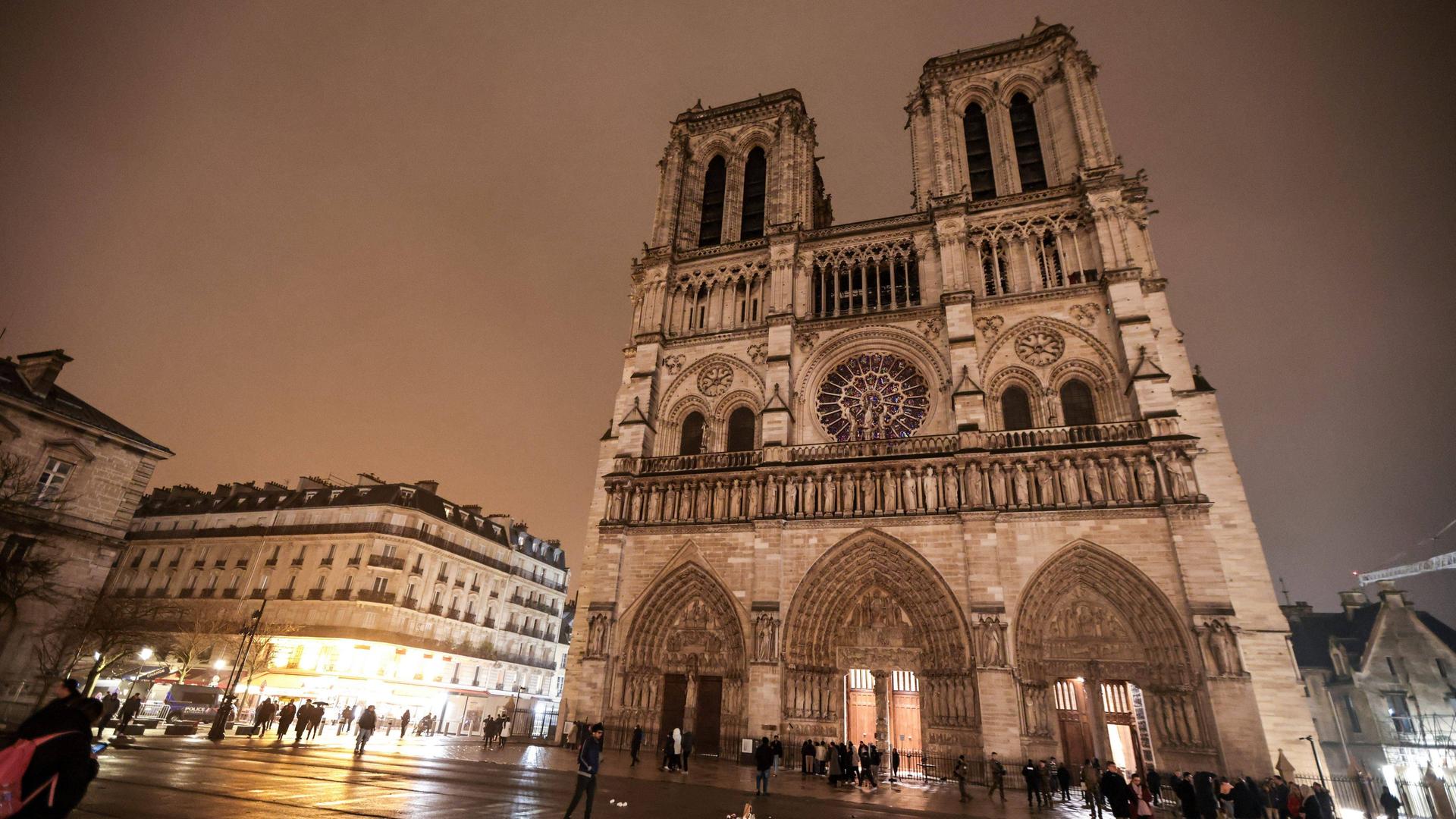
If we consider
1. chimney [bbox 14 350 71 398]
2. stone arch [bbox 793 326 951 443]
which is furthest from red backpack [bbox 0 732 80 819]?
chimney [bbox 14 350 71 398]

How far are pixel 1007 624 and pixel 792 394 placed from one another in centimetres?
994

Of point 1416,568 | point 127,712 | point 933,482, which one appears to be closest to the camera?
point 127,712

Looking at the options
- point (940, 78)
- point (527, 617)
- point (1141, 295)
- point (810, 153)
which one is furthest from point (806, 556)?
point (527, 617)

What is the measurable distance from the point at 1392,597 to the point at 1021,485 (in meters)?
25.5

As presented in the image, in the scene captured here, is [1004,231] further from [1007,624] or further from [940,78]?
[1007,624]

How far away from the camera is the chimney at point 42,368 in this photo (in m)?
20.2

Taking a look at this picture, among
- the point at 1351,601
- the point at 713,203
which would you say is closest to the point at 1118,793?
the point at 713,203

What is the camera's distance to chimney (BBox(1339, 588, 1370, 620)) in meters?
33.7

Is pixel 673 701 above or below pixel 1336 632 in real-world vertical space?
below

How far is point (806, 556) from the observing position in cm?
1941

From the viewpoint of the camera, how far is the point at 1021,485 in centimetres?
1825

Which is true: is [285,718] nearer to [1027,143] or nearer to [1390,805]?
[1390,805]

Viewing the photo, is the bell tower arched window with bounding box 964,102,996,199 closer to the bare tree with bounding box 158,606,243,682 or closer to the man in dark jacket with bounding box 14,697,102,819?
the man in dark jacket with bounding box 14,697,102,819

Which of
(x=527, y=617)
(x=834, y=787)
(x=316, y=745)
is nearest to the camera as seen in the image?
(x=834, y=787)
